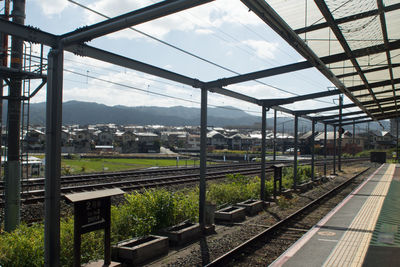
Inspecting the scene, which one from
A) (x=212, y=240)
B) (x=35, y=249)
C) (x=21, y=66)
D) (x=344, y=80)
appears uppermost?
(x=344, y=80)

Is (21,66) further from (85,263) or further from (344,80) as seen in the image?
(344,80)

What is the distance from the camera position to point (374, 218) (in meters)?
11.0

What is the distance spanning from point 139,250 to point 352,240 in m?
5.15

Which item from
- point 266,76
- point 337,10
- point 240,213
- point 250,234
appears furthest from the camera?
point 240,213

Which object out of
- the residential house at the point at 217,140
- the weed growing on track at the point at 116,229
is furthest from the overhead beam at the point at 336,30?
the residential house at the point at 217,140

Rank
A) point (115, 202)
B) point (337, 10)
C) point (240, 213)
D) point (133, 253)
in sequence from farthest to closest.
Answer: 1. point (115, 202)
2. point (240, 213)
3. point (337, 10)
4. point (133, 253)

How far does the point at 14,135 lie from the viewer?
7.64 meters

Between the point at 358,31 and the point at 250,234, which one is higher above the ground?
the point at 358,31

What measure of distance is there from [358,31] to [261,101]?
522 cm

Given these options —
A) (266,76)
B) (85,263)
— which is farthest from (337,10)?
(85,263)

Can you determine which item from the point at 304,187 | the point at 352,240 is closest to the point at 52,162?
the point at 352,240

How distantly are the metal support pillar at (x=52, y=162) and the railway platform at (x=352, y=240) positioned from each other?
4071 mm

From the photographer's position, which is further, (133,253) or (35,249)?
(133,253)

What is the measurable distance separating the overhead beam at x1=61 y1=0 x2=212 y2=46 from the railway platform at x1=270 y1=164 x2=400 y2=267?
16.6ft
